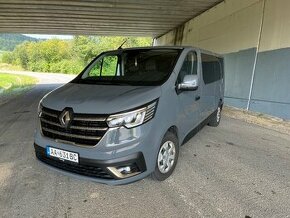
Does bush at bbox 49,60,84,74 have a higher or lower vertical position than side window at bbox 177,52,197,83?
lower

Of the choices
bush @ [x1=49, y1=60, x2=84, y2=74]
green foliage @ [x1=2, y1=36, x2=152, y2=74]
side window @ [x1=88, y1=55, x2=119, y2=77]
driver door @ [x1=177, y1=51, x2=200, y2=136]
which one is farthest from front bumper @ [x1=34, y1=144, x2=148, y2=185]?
bush @ [x1=49, y1=60, x2=84, y2=74]

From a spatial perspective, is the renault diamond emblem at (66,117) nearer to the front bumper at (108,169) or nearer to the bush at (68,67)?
the front bumper at (108,169)

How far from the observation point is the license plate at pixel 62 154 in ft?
10.5

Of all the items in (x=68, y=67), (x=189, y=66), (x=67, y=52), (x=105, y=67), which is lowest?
(x=68, y=67)

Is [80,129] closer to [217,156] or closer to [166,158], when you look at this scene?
[166,158]

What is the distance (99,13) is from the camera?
15.3 meters

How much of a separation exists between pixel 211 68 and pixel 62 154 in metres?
3.70

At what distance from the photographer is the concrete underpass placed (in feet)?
10.4

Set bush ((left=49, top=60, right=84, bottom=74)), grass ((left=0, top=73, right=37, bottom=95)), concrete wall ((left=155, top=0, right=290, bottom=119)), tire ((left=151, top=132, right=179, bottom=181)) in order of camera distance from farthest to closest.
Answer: bush ((left=49, top=60, right=84, bottom=74)), grass ((left=0, top=73, right=37, bottom=95)), concrete wall ((left=155, top=0, right=290, bottom=119)), tire ((left=151, top=132, right=179, bottom=181))

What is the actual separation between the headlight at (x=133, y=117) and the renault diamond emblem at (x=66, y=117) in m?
0.49

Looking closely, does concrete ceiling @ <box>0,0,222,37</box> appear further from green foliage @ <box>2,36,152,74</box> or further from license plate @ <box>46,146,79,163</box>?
green foliage @ <box>2,36,152,74</box>

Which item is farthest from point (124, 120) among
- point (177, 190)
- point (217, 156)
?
point (217, 156)

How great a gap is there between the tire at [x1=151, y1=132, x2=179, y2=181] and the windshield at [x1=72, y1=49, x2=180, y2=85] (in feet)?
2.54

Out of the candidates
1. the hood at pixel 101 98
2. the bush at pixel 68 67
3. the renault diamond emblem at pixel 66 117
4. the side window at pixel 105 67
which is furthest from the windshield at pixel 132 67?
the bush at pixel 68 67
